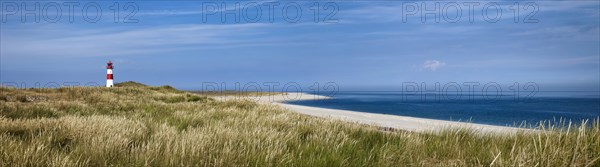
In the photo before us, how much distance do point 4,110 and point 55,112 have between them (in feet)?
3.10

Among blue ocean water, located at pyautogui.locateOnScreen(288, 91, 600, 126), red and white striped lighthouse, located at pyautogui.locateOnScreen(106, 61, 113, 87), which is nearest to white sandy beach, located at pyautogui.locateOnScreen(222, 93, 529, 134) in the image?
blue ocean water, located at pyautogui.locateOnScreen(288, 91, 600, 126)

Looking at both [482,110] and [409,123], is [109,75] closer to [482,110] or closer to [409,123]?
[409,123]

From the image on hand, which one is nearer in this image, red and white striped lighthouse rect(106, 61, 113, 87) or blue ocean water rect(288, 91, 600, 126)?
red and white striped lighthouse rect(106, 61, 113, 87)

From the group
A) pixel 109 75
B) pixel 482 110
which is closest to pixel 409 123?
pixel 109 75

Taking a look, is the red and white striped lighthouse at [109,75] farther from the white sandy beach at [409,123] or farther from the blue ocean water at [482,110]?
the blue ocean water at [482,110]

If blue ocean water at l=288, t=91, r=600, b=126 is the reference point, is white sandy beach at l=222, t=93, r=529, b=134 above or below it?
above

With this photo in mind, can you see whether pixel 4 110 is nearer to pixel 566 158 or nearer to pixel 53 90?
pixel 566 158

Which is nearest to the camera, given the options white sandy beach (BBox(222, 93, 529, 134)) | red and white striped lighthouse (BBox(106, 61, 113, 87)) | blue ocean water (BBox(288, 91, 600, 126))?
white sandy beach (BBox(222, 93, 529, 134))

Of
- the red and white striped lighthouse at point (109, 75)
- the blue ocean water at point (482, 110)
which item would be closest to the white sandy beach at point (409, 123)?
the blue ocean water at point (482, 110)

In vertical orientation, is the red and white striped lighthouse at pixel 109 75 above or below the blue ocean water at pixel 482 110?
above

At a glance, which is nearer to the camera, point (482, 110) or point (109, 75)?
point (109, 75)

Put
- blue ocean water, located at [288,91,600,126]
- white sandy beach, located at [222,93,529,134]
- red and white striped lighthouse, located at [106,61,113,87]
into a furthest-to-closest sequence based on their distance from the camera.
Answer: blue ocean water, located at [288,91,600,126]
red and white striped lighthouse, located at [106,61,113,87]
white sandy beach, located at [222,93,529,134]

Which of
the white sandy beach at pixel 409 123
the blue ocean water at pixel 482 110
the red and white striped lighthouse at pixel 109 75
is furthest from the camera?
the blue ocean water at pixel 482 110

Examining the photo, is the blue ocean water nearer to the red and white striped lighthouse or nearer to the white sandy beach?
the white sandy beach
